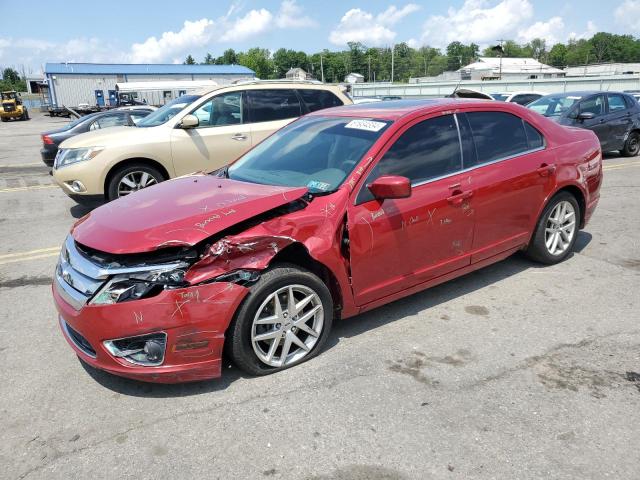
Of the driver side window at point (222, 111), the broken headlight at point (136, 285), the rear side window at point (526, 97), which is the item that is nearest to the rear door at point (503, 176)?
the broken headlight at point (136, 285)

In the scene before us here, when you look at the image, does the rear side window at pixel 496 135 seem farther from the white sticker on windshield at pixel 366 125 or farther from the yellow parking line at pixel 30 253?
the yellow parking line at pixel 30 253

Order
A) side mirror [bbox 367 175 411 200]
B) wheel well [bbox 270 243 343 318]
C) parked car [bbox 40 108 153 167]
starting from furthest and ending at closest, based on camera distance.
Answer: parked car [bbox 40 108 153 167] < side mirror [bbox 367 175 411 200] < wheel well [bbox 270 243 343 318]

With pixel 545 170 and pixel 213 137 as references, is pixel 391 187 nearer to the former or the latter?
pixel 545 170

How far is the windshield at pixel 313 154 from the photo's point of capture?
12.1ft

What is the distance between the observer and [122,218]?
3312 mm

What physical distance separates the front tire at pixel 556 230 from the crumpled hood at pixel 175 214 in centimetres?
262

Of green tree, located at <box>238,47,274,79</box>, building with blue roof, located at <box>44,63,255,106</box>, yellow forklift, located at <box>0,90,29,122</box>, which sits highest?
green tree, located at <box>238,47,274,79</box>

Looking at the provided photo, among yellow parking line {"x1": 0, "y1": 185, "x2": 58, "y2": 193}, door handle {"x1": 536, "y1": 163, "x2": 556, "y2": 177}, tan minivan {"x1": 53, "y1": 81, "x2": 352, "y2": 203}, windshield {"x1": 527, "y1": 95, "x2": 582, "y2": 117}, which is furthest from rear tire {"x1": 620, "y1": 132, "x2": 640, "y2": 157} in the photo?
yellow parking line {"x1": 0, "y1": 185, "x2": 58, "y2": 193}

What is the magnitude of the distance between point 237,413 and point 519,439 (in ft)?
5.05

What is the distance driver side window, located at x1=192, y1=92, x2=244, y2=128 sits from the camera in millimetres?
7863

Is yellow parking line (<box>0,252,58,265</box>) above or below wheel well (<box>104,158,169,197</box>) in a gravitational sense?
below

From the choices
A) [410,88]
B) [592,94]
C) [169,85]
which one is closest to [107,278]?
[592,94]

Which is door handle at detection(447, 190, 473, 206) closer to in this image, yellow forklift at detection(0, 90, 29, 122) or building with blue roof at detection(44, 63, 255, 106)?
yellow forklift at detection(0, 90, 29, 122)

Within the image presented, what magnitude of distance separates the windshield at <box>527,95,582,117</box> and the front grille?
37.3 ft
